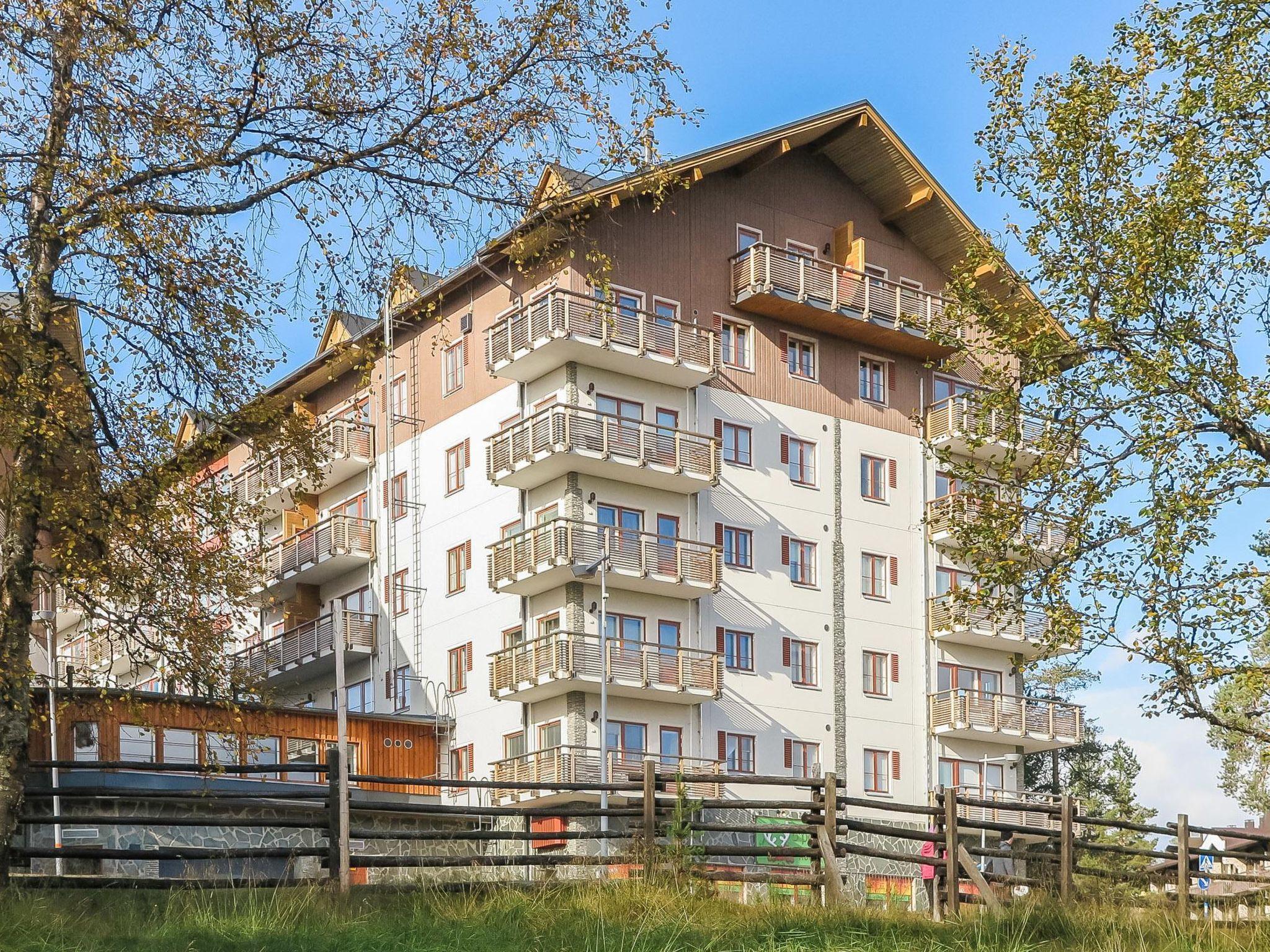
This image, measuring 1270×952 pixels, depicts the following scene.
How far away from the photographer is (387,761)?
47.9 meters

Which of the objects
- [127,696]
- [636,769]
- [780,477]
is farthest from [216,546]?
[780,477]

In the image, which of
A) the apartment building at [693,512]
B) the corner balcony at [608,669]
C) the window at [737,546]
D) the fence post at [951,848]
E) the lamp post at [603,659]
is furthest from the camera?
the window at [737,546]

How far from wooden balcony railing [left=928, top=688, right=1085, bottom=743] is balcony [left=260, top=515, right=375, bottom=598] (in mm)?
18386

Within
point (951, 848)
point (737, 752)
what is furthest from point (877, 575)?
point (951, 848)

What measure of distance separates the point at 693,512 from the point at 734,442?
2.80 metres

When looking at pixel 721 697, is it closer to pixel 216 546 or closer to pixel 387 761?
pixel 387 761

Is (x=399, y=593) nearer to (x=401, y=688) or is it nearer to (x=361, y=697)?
(x=401, y=688)

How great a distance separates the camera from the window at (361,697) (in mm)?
53219

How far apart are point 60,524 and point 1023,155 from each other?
1346 cm

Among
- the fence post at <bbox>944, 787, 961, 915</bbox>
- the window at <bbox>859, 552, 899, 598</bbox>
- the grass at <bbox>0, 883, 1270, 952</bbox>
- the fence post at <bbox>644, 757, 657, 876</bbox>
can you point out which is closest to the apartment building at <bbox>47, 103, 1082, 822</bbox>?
the window at <bbox>859, 552, 899, 598</bbox>

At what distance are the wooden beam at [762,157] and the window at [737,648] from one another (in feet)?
45.4

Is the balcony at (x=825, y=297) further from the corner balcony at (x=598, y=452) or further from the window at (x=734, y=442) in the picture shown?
the corner balcony at (x=598, y=452)

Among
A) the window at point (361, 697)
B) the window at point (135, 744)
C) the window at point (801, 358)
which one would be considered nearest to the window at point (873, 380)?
Result: the window at point (801, 358)

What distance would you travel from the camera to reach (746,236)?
5203 centimetres
